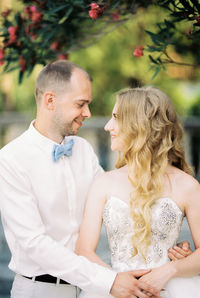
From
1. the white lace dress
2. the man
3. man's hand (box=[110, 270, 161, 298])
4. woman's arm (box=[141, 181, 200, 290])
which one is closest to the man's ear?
the man

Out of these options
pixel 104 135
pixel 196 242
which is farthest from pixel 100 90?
pixel 196 242

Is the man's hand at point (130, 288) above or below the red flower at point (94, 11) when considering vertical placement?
below

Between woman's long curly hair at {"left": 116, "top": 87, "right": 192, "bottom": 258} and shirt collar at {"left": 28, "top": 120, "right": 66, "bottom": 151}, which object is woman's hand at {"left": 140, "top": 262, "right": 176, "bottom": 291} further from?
shirt collar at {"left": 28, "top": 120, "right": 66, "bottom": 151}

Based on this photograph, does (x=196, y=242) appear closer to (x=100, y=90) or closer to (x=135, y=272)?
(x=135, y=272)

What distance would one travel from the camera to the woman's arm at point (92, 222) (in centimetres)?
267

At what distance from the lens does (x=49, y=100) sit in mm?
2902

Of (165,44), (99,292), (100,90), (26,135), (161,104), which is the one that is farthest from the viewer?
(100,90)

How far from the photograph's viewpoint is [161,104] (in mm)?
2707

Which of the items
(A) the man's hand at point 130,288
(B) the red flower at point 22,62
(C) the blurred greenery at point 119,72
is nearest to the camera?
(A) the man's hand at point 130,288

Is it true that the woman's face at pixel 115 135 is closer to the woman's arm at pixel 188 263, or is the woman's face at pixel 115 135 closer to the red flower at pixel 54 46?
the woman's arm at pixel 188 263

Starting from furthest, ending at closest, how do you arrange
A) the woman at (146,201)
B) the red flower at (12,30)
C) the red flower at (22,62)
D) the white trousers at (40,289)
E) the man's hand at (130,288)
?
the red flower at (22,62) < the red flower at (12,30) < the white trousers at (40,289) < the woman at (146,201) < the man's hand at (130,288)

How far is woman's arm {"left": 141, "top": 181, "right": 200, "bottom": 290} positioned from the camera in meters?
2.53

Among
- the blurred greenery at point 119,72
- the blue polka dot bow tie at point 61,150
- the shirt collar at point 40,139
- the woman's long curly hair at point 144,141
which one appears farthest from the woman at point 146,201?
the blurred greenery at point 119,72

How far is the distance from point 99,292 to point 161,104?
3.78 feet
